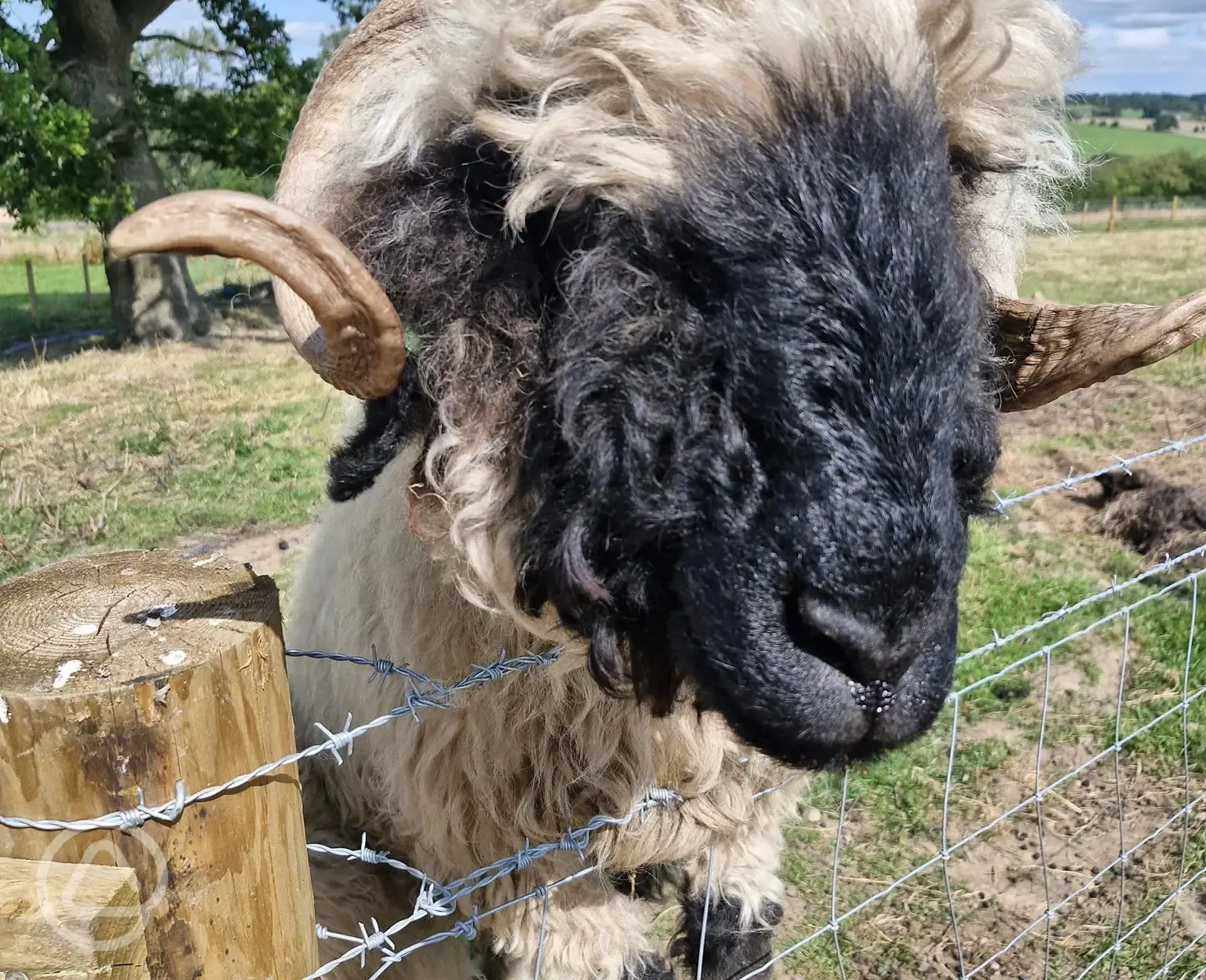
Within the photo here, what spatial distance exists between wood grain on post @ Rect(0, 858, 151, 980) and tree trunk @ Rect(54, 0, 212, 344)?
13.3 m

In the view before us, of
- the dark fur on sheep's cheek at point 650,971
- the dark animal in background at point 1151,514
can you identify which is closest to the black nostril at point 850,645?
the dark fur on sheep's cheek at point 650,971

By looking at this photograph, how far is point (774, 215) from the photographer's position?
1.31 m

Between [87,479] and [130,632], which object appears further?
[87,479]

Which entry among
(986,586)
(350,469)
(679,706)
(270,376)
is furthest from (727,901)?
(270,376)

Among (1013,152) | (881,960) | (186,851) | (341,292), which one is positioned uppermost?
(1013,152)

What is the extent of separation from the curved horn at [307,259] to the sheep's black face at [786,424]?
260 millimetres

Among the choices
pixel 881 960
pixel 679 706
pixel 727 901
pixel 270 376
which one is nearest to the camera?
pixel 679 706

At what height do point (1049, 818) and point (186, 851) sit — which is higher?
point (186, 851)

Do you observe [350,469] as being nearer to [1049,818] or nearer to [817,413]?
[817,413]

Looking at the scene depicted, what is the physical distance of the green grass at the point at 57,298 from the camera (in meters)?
17.7

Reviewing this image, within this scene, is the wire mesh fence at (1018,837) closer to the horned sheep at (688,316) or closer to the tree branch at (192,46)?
the horned sheep at (688,316)

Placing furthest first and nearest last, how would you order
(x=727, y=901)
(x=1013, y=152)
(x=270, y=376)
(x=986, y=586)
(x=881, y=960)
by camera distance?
(x=270, y=376) < (x=986, y=586) < (x=881, y=960) < (x=727, y=901) < (x=1013, y=152)

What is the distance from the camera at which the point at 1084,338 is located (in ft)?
6.39

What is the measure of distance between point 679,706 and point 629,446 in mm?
852
